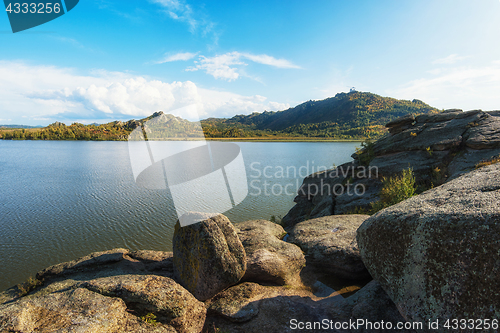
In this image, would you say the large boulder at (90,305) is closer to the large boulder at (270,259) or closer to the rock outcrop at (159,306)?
the rock outcrop at (159,306)

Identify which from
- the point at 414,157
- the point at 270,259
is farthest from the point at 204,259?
the point at 414,157

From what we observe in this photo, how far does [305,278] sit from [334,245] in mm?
1810

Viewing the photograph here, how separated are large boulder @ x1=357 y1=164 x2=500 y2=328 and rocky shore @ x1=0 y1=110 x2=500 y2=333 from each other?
0.06 ft

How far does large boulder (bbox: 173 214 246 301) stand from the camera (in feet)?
24.4

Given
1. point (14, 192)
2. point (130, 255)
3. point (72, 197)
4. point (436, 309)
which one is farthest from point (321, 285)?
point (14, 192)

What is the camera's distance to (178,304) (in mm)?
6344

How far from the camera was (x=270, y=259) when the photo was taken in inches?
347

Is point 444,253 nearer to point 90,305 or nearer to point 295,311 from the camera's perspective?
point 295,311

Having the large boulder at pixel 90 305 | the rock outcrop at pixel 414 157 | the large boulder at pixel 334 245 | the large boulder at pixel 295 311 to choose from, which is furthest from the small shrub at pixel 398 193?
the large boulder at pixel 90 305

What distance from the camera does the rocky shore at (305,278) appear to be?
4332 millimetres

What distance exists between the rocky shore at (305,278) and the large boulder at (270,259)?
0.04 m

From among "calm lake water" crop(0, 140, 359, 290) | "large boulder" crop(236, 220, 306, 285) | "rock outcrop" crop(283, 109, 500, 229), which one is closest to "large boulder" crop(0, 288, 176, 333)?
"large boulder" crop(236, 220, 306, 285)

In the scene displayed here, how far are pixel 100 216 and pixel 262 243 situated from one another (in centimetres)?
1632

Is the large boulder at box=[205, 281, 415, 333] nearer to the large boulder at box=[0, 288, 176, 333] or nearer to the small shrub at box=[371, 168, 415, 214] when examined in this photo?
the large boulder at box=[0, 288, 176, 333]
